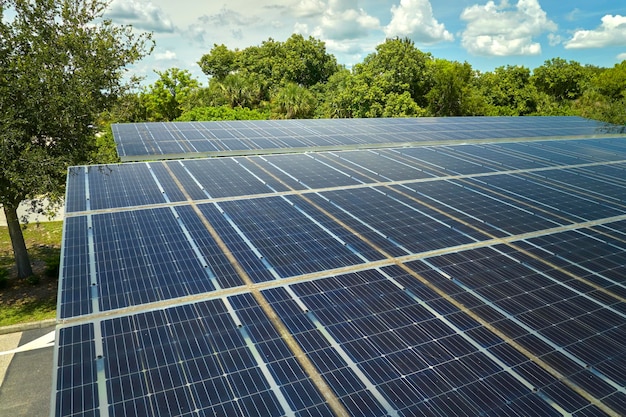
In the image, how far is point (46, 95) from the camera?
59.5ft

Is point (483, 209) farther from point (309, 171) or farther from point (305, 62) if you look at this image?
point (305, 62)

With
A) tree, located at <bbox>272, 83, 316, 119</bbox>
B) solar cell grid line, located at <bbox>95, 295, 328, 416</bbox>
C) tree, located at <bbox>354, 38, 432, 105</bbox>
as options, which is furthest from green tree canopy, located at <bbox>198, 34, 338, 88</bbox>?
solar cell grid line, located at <bbox>95, 295, 328, 416</bbox>

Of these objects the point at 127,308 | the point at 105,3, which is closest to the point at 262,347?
the point at 127,308

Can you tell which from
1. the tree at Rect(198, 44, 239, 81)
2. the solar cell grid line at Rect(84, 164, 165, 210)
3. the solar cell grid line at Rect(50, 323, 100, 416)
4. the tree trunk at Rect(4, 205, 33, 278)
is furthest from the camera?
the tree at Rect(198, 44, 239, 81)

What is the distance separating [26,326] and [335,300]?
1565 cm

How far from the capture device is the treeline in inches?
1898

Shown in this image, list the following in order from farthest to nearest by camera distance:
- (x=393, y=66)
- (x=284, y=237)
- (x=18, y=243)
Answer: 1. (x=393, y=66)
2. (x=18, y=243)
3. (x=284, y=237)

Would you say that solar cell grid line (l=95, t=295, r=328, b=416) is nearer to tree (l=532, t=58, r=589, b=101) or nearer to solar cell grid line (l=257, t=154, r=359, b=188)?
solar cell grid line (l=257, t=154, r=359, b=188)

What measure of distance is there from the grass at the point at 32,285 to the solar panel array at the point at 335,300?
7.76 metres

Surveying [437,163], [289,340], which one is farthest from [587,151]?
[289,340]

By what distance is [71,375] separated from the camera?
5918mm

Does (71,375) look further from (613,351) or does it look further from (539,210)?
(539,210)

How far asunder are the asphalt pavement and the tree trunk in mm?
5173

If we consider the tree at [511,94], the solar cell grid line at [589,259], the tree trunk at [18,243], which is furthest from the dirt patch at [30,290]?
the tree at [511,94]
